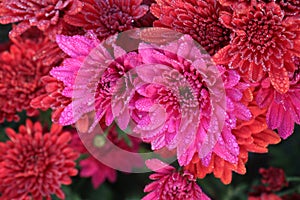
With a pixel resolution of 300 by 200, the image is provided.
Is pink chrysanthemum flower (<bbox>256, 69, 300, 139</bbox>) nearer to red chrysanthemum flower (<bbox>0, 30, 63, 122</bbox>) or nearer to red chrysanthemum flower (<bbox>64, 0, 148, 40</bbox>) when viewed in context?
red chrysanthemum flower (<bbox>64, 0, 148, 40</bbox>)

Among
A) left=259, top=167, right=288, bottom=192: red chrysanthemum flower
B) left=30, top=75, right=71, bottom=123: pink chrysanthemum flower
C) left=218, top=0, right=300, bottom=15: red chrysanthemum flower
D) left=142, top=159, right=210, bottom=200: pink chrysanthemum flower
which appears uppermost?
left=218, top=0, right=300, bottom=15: red chrysanthemum flower

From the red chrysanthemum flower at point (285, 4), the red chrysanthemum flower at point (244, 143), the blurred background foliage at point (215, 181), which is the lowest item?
the blurred background foliage at point (215, 181)

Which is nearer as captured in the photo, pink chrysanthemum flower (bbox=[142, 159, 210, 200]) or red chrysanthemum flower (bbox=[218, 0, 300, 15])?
red chrysanthemum flower (bbox=[218, 0, 300, 15])

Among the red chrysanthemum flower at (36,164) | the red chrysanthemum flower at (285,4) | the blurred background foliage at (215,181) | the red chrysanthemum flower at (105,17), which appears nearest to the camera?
the red chrysanthemum flower at (285,4)

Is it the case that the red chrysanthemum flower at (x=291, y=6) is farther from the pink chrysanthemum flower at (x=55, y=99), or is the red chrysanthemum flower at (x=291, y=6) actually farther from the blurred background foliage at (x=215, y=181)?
the blurred background foliage at (x=215, y=181)

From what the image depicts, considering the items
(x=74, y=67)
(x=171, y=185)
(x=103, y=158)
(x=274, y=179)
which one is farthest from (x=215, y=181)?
(x=74, y=67)

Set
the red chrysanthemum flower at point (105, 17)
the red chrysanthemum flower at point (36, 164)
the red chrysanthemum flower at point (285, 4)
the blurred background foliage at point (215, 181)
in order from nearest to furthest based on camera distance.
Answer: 1. the red chrysanthemum flower at point (285, 4)
2. the red chrysanthemum flower at point (105, 17)
3. the red chrysanthemum flower at point (36, 164)
4. the blurred background foliage at point (215, 181)

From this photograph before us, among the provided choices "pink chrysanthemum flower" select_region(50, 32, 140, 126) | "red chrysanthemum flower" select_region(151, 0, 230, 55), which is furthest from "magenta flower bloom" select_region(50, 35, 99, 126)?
"red chrysanthemum flower" select_region(151, 0, 230, 55)

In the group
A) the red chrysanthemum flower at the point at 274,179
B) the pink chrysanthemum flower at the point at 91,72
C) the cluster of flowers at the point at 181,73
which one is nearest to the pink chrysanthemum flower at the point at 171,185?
the cluster of flowers at the point at 181,73
